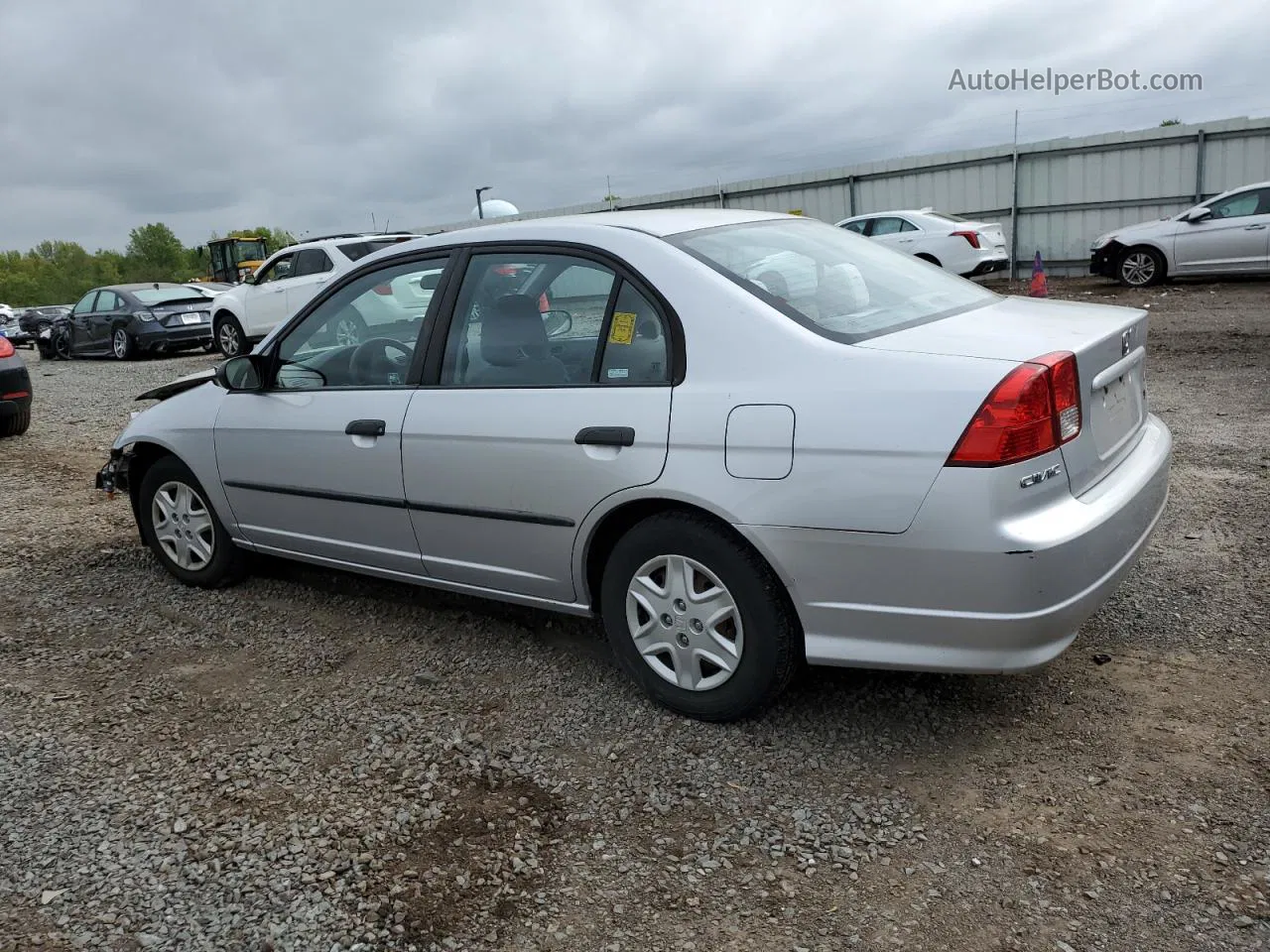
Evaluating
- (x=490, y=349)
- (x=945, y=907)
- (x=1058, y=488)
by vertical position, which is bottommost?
(x=945, y=907)

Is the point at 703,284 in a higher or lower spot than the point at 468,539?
higher

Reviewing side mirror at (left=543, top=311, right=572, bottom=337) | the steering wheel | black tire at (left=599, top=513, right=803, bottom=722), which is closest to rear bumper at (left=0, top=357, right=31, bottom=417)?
the steering wheel

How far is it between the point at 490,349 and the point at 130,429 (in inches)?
93.4

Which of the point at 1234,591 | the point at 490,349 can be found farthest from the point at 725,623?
the point at 1234,591

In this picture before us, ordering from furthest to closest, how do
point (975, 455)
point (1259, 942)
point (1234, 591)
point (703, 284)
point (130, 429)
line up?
1. point (130, 429)
2. point (1234, 591)
3. point (703, 284)
4. point (975, 455)
5. point (1259, 942)

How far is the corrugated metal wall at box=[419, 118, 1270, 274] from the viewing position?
1800cm

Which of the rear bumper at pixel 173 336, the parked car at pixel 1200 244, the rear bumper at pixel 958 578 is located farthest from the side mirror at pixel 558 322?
the rear bumper at pixel 173 336

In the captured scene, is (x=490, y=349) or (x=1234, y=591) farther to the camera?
(x=1234, y=591)

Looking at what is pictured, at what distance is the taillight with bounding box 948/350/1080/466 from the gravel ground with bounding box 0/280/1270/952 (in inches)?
37.8

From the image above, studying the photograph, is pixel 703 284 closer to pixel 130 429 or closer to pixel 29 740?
pixel 29 740

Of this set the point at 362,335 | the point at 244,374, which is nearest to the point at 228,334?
the point at 244,374

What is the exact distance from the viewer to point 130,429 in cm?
499

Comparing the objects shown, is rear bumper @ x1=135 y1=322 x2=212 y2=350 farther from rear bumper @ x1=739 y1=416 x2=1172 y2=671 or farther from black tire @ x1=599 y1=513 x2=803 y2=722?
rear bumper @ x1=739 y1=416 x2=1172 y2=671

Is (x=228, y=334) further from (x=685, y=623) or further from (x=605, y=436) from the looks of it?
(x=685, y=623)
